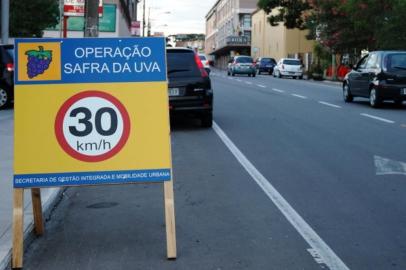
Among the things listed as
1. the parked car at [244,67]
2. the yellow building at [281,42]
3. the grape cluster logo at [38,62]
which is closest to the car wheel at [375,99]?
the grape cluster logo at [38,62]

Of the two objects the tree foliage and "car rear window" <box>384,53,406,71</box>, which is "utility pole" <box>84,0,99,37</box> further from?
the tree foliage

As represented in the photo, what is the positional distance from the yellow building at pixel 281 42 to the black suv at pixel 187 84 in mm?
52518

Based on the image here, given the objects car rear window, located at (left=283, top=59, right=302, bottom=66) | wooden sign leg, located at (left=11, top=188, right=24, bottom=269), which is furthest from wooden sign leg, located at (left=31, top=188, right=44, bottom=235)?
car rear window, located at (left=283, top=59, right=302, bottom=66)

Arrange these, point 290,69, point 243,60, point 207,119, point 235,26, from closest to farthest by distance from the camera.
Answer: point 207,119
point 290,69
point 243,60
point 235,26

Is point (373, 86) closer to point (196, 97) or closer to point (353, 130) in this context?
point (353, 130)

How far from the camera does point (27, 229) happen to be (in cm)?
585

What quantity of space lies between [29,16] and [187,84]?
65.7 feet

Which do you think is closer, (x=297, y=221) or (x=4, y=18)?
(x=297, y=221)

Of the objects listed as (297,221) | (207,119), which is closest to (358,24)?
(207,119)

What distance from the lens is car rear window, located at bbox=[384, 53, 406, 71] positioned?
1883 centimetres

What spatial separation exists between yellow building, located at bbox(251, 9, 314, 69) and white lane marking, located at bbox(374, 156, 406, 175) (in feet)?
183

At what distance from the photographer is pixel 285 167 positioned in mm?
9453

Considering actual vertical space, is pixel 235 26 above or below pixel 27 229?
above

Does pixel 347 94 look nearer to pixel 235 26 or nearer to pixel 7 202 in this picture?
pixel 7 202
